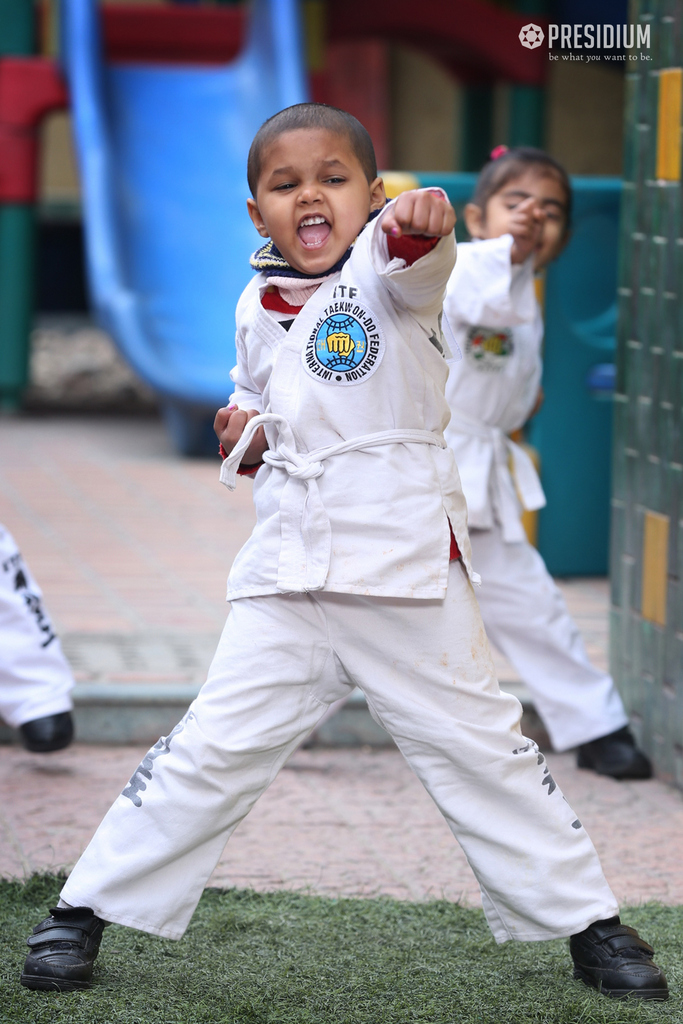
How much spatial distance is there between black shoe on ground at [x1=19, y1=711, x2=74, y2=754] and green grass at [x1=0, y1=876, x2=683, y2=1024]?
69 centimetres

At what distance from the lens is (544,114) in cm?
1100

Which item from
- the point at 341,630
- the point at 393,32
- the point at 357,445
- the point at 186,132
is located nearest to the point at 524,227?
the point at 357,445

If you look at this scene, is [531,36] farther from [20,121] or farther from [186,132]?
[20,121]

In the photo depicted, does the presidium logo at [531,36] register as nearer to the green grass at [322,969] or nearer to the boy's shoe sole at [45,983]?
the green grass at [322,969]

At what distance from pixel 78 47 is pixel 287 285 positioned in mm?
7980

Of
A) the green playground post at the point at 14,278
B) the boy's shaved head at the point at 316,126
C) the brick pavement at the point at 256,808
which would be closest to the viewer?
the boy's shaved head at the point at 316,126

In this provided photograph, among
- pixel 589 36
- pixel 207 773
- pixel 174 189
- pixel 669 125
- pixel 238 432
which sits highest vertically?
pixel 589 36

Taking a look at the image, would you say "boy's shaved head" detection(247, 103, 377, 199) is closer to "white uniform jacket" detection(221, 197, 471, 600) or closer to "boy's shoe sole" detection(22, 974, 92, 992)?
"white uniform jacket" detection(221, 197, 471, 600)

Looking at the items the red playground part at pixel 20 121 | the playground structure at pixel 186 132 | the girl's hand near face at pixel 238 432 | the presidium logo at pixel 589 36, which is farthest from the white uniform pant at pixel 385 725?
the red playground part at pixel 20 121

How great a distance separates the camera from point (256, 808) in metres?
3.29

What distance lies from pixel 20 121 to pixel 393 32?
10.2 ft

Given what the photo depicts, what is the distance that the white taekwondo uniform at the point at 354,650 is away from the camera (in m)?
2.19

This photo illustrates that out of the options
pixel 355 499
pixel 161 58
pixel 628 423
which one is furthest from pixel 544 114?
pixel 355 499

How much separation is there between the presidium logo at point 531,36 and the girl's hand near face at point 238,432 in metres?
8.58
